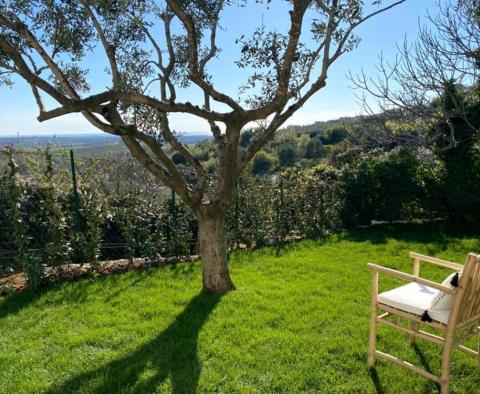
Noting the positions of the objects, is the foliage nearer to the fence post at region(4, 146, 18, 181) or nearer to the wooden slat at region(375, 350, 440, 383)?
the wooden slat at region(375, 350, 440, 383)

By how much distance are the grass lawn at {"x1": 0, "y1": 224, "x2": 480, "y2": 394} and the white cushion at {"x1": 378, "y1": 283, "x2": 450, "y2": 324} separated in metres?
0.61

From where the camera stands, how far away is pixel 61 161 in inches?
245

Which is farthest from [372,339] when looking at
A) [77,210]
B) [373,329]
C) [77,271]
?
[77,210]

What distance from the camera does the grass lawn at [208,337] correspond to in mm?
3322

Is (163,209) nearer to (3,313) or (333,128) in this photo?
(3,313)

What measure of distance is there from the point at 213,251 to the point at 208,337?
3.86 feet

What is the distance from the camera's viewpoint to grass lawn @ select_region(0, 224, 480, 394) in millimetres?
3322

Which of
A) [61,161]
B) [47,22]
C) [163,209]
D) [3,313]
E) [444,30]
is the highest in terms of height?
[444,30]

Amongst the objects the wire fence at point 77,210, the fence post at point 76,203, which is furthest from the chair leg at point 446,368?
the fence post at point 76,203

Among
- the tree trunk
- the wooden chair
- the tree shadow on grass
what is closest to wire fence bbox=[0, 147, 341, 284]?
the tree trunk

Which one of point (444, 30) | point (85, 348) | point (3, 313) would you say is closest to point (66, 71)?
point (3, 313)

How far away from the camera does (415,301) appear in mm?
3229

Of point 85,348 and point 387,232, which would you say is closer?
point 85,348

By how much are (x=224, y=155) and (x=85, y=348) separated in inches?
98.6
